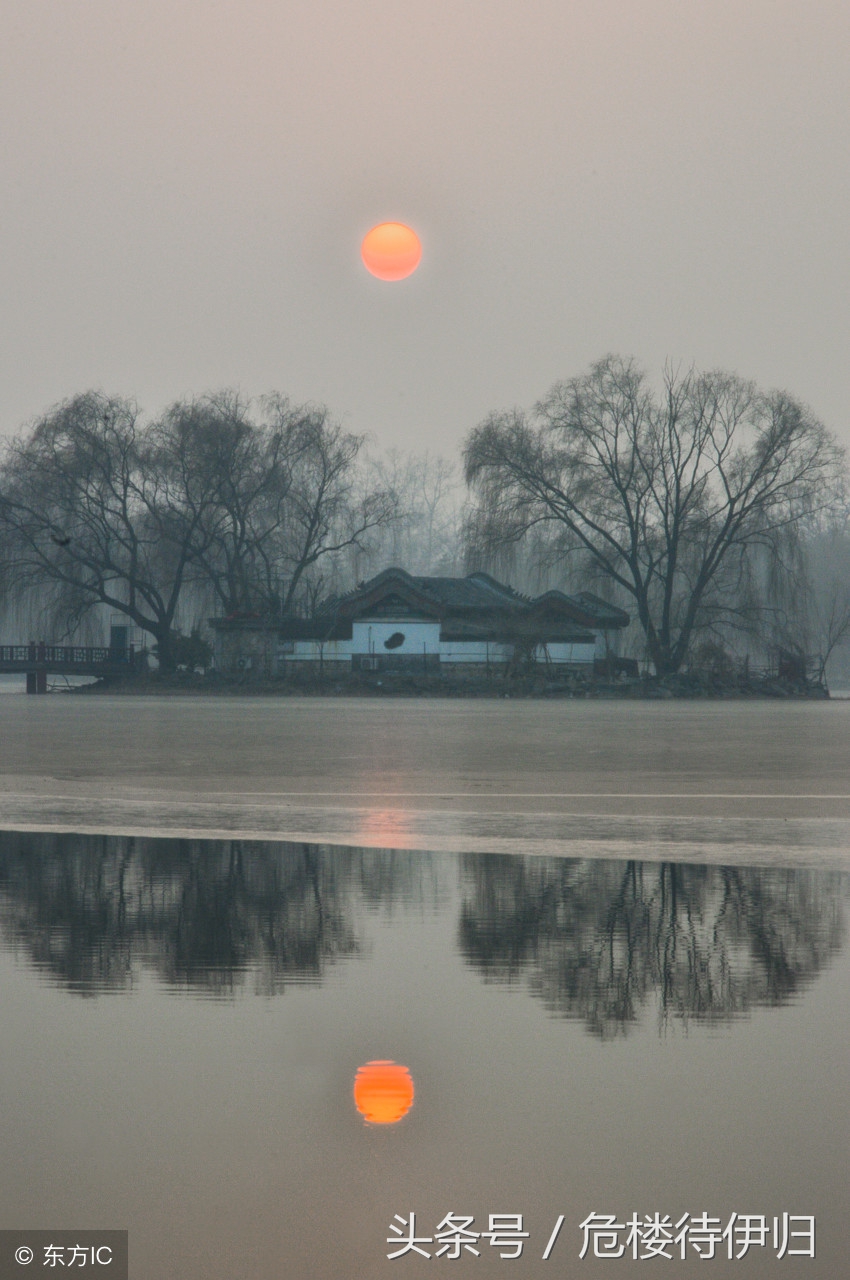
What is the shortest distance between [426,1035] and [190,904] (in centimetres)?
327

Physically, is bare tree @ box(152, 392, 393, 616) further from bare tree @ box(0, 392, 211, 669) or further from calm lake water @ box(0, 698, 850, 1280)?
calm lake water @ box(0, 698, 850, 1280)

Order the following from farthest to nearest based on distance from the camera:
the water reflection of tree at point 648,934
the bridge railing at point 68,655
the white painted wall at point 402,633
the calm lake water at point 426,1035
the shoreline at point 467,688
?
the white painted wall at point 402,633 < the bridge railing at point 68,655 < the shoreline at point 467,688 < the water reflection of tree at point 648,934 < the calm lake water at point 426,1035

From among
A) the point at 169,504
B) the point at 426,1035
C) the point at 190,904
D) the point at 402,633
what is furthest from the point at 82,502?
→ the point at 426,1035

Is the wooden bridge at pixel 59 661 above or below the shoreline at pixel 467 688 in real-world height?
above

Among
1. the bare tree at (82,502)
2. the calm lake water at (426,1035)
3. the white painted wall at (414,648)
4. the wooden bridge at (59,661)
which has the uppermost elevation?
the bare tree at (82,502)

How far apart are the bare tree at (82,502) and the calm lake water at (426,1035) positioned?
54879 millimetres

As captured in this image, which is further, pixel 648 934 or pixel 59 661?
pixel 59 661

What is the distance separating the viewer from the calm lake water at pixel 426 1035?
4.12 metres

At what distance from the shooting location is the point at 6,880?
31.9ft

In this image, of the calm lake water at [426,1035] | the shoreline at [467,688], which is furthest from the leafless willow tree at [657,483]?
the calm lake water at [426,1035]

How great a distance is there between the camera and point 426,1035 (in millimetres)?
5816

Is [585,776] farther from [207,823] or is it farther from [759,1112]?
[759,1112]

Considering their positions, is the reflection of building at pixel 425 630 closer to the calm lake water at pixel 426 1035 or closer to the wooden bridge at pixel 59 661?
the wooden bridge at pixel 59 661

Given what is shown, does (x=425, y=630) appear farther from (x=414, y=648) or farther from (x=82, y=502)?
(x=82, y=502)
